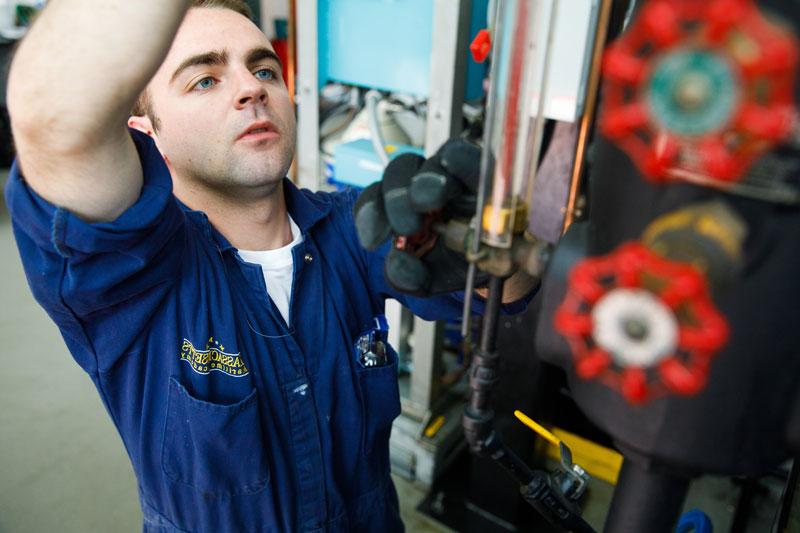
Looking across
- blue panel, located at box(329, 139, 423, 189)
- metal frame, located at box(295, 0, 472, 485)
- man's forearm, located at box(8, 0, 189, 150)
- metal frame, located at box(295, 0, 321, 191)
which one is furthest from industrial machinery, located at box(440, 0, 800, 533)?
metal frame, located at box(295, 0, 321, 191)

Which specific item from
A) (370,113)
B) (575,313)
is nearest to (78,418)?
(370,113)

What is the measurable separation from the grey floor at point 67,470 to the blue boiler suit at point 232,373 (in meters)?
1.00

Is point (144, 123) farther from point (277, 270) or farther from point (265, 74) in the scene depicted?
point (277, 270)

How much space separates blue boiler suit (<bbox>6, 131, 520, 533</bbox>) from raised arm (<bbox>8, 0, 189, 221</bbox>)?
0.32 ft

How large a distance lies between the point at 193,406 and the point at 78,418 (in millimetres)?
1717

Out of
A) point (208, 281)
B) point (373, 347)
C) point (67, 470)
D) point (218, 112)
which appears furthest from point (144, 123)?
point (67, 470)

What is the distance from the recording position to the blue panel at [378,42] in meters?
1.48

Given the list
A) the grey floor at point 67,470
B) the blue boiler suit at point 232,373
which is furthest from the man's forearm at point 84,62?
the grey floor at point 67,470

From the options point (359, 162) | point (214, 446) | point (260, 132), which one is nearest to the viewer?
point (214, 446)

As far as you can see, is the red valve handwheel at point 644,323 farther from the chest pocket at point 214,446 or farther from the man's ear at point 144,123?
the man's ear at point 144,123

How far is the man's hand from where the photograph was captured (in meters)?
0.49

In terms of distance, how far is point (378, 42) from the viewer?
1.54 meters

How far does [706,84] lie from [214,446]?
771mm

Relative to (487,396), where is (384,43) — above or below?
above
